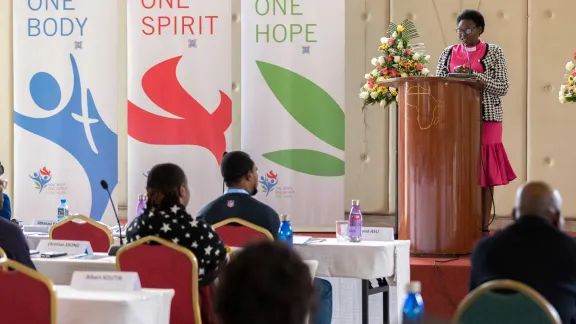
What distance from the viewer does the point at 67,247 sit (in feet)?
13.1

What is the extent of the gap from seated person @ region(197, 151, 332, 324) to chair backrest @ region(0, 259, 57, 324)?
5.10 feet

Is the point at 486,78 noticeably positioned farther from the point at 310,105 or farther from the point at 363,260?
the point at 310,105

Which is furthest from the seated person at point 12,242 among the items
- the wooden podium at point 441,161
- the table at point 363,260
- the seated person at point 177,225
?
the wooden podium at point 441,161

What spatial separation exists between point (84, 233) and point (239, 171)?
4.07 ft

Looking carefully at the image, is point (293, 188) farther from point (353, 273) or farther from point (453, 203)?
point (353, 273)

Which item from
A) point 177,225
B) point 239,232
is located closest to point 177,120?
point 239,232

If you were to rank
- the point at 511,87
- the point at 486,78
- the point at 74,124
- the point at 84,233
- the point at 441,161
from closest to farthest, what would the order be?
the point at 84,233
the point at 441,161
the point at 486,78
the point at 74,124
the point at 511,87

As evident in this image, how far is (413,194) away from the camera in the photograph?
531cm

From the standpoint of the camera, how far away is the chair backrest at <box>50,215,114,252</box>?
4.87 m

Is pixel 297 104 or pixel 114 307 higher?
pixel 297 104

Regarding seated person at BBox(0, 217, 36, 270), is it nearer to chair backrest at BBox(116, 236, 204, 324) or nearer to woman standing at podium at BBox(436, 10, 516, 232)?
chair backrest at BBox(116, 236, 204, 324)

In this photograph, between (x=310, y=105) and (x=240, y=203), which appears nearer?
(x=240, y=203)

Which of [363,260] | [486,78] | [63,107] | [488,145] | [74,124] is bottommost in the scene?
[363,260]

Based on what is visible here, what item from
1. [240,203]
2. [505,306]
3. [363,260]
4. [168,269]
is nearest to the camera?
[505,306]
